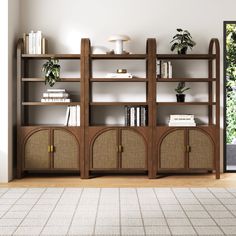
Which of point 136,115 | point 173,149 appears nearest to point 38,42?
point 136,115

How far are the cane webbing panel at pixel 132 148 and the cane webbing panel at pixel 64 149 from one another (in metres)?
0.60

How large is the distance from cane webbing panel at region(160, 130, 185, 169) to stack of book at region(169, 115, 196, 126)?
0.36 ft

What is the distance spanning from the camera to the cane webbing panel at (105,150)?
18.7ft

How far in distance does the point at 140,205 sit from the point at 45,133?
77.2 inches

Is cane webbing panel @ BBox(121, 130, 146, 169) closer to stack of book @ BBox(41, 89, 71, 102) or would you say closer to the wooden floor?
the wooden floor

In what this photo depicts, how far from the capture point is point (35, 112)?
6113 mm

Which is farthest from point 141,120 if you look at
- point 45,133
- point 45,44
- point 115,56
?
point 45,44

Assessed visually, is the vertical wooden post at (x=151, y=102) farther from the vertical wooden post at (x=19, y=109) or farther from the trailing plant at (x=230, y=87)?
the vertical wooden post at (x=19, y=109)

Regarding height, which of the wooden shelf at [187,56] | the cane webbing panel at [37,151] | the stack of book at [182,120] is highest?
the wooden shelf at [187,56]

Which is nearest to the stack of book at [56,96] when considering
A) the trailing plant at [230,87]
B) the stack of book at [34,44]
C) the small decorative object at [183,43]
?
the stack of book at [34,44]

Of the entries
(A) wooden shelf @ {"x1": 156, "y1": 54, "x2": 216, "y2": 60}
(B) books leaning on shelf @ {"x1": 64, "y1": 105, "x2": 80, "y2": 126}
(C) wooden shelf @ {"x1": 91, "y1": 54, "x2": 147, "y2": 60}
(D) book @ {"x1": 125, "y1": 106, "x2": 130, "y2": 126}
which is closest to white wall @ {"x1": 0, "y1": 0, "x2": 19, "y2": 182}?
(B) books leaning on shelf @ {"x1": 64, "y1": 105, "x2": 80, "y2": 126}

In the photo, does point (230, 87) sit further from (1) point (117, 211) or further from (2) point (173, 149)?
(1) point (117, 211)

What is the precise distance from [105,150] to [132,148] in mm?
343

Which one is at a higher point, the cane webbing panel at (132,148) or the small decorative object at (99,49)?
the small decorative object at (99,49)
